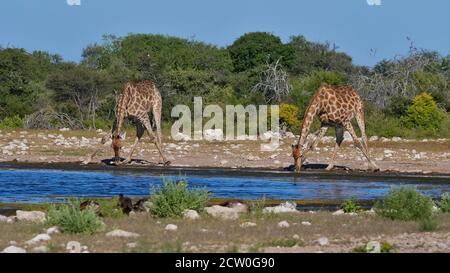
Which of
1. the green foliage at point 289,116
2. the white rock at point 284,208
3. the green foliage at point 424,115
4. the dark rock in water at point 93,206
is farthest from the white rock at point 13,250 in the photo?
the green foliage at point 424,115

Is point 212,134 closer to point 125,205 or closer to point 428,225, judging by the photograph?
point 125,205

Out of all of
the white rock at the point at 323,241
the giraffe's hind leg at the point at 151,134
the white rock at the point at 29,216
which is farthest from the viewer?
the giraffe's hind leg at the point at 151,134

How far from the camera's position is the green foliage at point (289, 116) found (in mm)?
36344

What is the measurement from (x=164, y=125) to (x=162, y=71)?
7475 mm

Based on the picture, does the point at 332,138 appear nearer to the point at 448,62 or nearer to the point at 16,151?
the point at 16,151

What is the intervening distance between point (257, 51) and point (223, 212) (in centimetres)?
4334

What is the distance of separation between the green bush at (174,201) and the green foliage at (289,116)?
21610 mm

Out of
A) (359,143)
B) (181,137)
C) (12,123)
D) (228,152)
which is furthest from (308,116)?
Result: (12,123)

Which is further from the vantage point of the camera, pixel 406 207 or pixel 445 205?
pixel 445 205

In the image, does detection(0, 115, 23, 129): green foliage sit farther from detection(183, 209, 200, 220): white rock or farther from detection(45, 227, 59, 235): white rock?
detection(45, 227, 59, 235): white rock

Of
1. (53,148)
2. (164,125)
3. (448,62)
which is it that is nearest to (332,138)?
(164,125)

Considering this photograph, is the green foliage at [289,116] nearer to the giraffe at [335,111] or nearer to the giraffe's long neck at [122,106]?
the giraffe at [335,111]

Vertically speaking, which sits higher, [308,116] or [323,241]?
[308,116]

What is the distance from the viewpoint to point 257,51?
5756 cm
